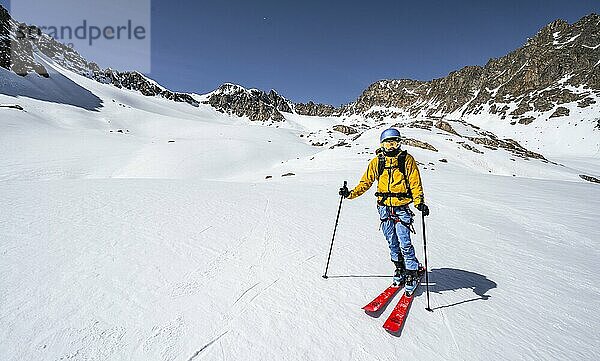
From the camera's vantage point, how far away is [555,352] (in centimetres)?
315

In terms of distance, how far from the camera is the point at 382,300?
12.7 feet

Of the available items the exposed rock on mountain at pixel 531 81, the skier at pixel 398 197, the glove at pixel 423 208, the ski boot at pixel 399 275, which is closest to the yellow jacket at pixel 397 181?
the skier at pixel 398 197

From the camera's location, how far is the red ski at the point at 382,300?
146 inches

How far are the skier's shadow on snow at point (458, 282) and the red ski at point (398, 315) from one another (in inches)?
18.6

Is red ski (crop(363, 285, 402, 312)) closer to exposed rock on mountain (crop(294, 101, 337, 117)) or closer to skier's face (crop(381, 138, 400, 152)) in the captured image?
skier's face (crop(381, 138, 400, 152))

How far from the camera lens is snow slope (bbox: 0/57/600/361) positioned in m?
3.05

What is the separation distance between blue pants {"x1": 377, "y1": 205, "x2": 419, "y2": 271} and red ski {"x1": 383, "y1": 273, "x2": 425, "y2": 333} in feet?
1.52

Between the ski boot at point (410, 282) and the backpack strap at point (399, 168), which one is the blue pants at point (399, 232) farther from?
the backpack strap at point (399, 168)

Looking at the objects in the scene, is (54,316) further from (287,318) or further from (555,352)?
(555,352)

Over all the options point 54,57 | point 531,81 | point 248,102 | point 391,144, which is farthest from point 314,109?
point 391,144

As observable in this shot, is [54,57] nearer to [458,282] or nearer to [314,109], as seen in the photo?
[314,109]

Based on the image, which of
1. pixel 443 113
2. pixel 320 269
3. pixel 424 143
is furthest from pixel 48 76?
pixel 443 113

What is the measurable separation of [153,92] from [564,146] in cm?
16976

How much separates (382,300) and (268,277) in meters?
1.81
